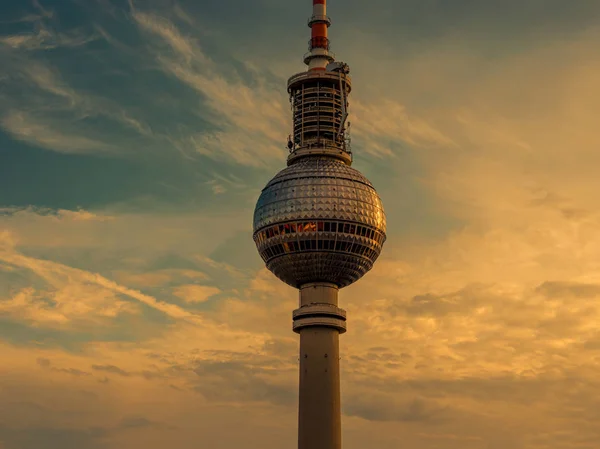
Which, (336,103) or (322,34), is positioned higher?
(322,34)

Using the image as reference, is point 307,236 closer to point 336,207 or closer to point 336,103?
point 336,207

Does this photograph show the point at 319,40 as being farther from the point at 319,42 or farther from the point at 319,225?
the point at 319,225

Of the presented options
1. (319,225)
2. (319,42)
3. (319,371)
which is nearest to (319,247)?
(319,225)

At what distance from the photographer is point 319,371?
502 ft

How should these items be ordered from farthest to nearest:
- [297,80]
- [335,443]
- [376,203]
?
[297,80]
[376,203]
[335,443]

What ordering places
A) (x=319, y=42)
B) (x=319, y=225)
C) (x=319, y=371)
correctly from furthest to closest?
(x=319, y=42) → (x=319, y=225) → (x=319, y=371)

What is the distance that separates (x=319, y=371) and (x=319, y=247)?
68.5 ft

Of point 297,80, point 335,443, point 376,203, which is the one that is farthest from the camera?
point 297,80

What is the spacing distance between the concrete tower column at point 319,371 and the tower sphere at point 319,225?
18.0ft

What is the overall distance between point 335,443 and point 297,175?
4621cm

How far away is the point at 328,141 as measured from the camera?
6678 inches

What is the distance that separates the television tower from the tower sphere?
170mm

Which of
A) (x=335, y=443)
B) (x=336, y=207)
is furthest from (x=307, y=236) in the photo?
(x=335, y=443)

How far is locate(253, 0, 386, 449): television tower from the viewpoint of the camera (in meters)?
153
